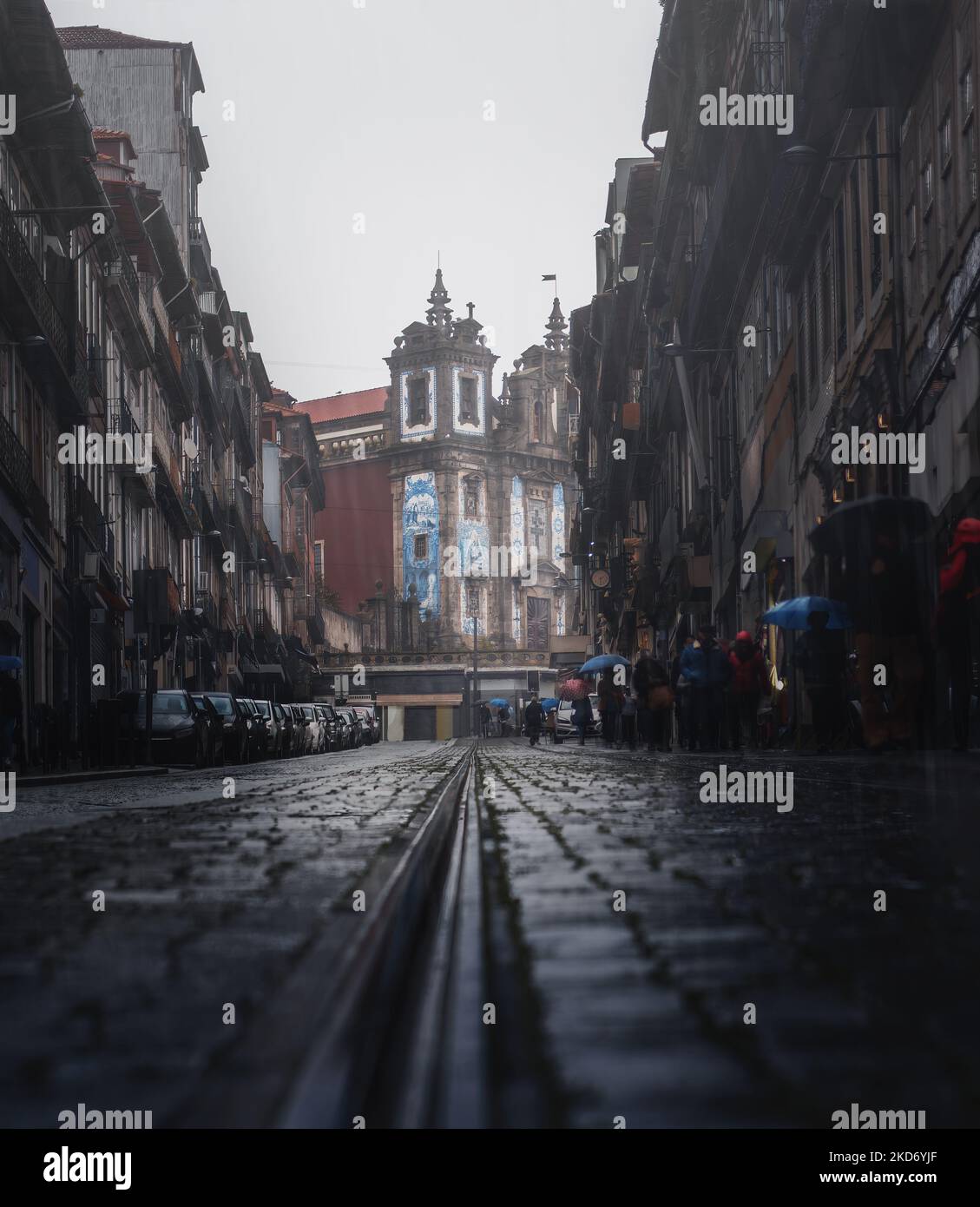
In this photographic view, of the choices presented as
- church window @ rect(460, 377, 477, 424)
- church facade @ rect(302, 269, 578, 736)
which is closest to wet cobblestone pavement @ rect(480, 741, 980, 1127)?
church facade @ rect(302, 269, 578, 736)

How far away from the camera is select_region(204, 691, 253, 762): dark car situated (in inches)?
1128

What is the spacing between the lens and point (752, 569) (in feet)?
95.1

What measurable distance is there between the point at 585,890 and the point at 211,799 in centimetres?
504

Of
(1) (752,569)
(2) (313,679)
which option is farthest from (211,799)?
(2) (313,679)

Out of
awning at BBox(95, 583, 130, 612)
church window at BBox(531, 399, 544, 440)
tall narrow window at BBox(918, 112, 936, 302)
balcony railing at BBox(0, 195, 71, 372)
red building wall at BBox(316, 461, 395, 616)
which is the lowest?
awning at BBox(95, 583, 130, 612)

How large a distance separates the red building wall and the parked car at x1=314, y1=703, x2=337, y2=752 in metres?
43.6

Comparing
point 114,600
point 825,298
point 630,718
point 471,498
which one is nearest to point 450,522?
point 471,498

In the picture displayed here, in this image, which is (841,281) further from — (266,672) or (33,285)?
(266,672)

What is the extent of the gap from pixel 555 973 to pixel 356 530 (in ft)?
312

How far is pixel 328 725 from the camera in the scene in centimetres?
4928

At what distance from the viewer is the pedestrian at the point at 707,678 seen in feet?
65.9

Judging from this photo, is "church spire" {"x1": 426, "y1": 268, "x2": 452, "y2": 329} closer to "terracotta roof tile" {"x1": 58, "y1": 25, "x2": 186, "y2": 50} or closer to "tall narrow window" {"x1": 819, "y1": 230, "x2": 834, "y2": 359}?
"terracotta roof tile" {"x1": 58, "y1": 25, "x2": 186, "y2": 50}

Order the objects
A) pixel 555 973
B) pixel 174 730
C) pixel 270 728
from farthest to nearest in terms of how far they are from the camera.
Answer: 1. pixel 270 728
2. pixel 174 730
3. pixel 555 973
